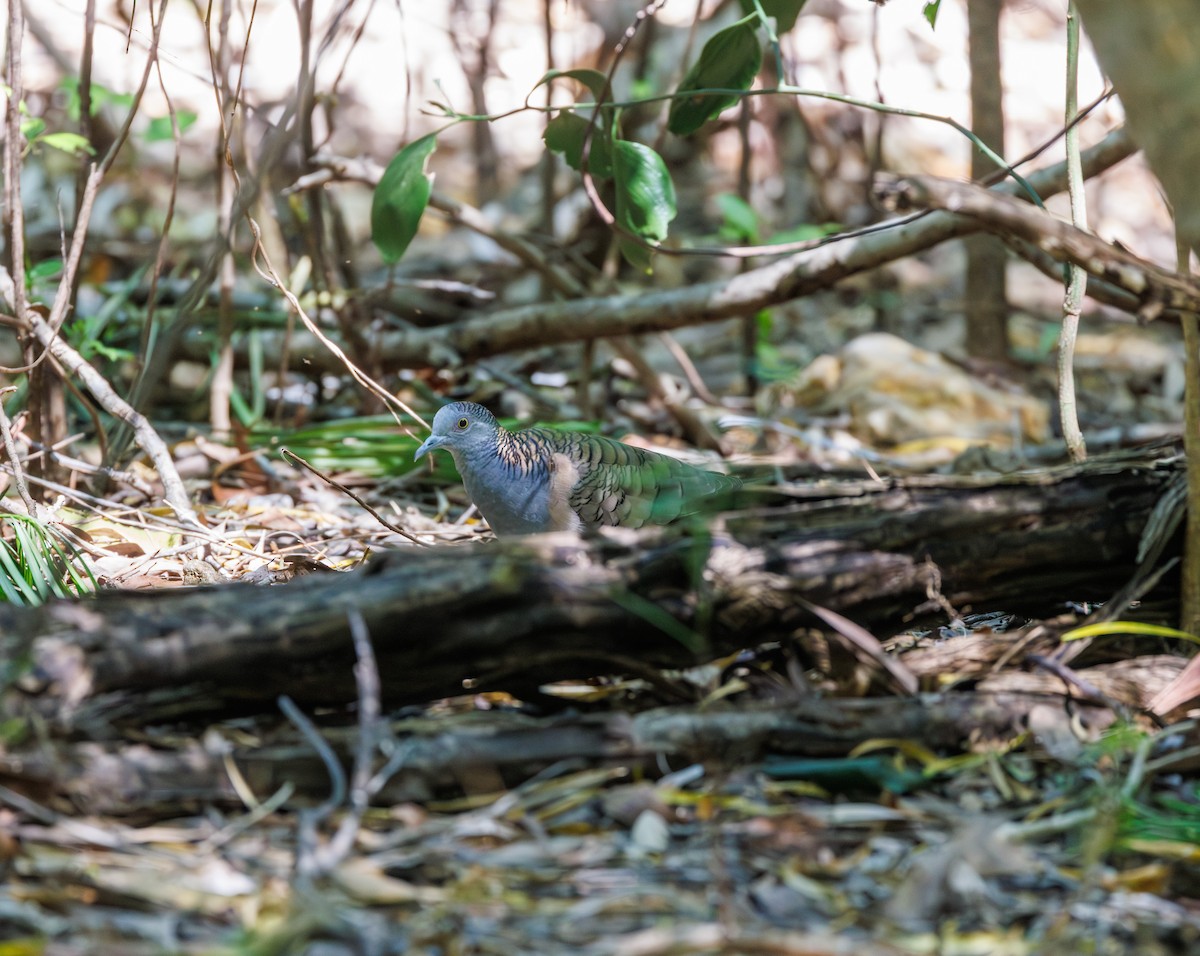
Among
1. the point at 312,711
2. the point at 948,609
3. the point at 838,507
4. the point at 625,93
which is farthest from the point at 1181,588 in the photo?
the point at 625,93

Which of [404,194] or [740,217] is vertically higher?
[740,217]

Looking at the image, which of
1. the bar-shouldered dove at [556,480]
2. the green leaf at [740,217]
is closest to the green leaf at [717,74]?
the bar-shouldered dove at [556,480]

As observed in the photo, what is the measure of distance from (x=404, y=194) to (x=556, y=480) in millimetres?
958

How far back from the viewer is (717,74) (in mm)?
3393

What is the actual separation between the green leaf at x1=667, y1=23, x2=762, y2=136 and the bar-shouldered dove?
102 centimetres

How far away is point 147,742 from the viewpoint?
215 centimetres

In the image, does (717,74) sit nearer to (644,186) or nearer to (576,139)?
(644,186)

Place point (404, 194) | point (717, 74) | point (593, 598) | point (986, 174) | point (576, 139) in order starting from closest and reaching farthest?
1. point (593, 598)
2. point (717, 74)
3. point (404, 194)
4. point (576, 139)
5. point (986, 174)

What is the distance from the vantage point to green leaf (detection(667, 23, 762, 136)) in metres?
3.29

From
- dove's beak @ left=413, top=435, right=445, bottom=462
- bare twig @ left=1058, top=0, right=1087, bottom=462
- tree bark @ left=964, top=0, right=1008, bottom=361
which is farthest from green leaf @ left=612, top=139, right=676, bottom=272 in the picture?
tree bark @ left=964, top=0, right=1008, bottom=361

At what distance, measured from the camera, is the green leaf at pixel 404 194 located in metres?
3.51

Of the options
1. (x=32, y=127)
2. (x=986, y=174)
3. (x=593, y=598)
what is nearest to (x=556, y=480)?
(x=593, y=598)

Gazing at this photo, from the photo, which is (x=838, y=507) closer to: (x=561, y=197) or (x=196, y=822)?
(x=196, y=822)

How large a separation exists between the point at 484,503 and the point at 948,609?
162 cm
